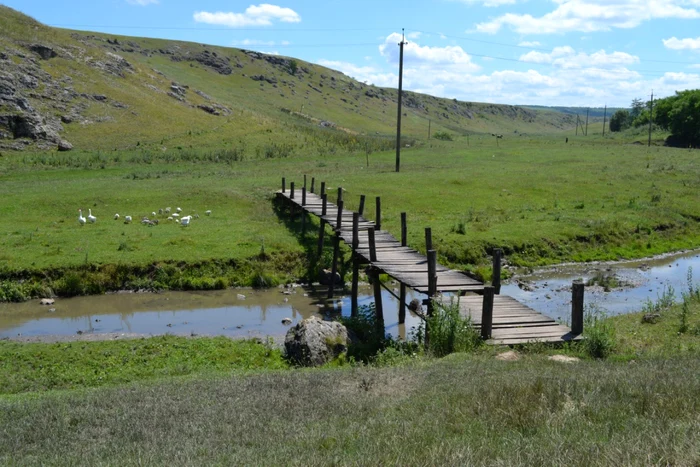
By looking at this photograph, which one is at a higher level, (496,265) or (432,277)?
(496,265)

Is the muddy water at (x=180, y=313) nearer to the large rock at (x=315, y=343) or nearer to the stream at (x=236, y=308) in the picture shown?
the stream at (x=236, y=308)

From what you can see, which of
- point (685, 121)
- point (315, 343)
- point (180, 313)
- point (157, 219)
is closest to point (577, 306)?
point (315, 343)

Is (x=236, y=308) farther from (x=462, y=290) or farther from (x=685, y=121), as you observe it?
(x=685, y=121)

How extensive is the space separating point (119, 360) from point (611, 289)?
58.7 feet

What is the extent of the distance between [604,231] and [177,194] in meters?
22.2

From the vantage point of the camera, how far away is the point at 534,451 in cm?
690

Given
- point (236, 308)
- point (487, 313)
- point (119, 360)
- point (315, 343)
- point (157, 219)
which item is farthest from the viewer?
point (157, 219)

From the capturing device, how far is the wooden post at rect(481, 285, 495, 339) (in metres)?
14.7

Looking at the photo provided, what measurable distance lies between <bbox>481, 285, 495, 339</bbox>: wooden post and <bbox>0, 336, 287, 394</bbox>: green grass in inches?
193

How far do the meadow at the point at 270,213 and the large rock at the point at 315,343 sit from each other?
928 cm

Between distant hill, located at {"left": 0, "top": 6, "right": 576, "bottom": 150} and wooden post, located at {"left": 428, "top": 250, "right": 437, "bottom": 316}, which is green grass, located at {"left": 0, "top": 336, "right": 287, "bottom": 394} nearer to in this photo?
wooden post, located at {"left": 428, "top": 250, "right": 437, "bottom": 316}

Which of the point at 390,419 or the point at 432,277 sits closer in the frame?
the point at 390,419

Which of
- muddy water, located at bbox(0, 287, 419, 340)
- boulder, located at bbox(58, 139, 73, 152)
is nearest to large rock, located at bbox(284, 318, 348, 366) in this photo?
muddy water, located at bbox(0, 287, 419, 340)

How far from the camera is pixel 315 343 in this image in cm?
1672
